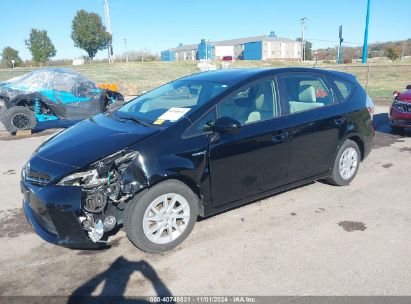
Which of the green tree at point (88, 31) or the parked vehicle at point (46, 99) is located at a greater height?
the green tree at point (88, 31)

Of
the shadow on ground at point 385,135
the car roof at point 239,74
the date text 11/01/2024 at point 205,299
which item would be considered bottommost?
the shadow on ground at point 385,135

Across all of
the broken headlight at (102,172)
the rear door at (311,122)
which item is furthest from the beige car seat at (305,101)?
the broken headlight at (102,172)

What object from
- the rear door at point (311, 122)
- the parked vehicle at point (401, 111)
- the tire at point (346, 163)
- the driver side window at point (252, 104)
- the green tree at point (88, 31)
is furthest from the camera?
the green tree at point (88, 31)

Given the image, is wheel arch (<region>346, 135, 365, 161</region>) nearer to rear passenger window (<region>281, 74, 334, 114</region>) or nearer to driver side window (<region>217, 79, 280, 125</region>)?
rear passenger window (<region>281, 74, 334, 114</region>)

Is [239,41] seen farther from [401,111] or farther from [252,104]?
[252,104]

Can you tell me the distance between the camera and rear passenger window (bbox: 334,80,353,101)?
188 inches

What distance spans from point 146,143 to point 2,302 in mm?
1649

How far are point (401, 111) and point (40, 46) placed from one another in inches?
2731

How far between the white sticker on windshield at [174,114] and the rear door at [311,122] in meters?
1.22

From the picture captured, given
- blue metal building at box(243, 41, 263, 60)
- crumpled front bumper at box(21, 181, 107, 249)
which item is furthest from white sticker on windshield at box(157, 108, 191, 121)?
blue metal building at box(243, 41, 263, 60)

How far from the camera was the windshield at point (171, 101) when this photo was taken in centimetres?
362

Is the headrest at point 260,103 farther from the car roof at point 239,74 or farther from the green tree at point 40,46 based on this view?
the green tree at point 40,46

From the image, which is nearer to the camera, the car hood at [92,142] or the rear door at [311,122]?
the car hood at [92,142]

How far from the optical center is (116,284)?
2879mm
